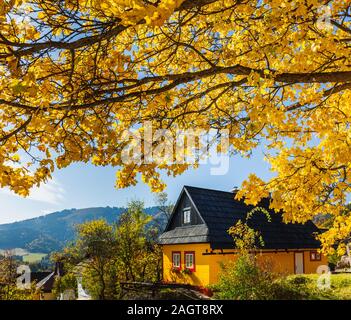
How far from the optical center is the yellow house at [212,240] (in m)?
21.1

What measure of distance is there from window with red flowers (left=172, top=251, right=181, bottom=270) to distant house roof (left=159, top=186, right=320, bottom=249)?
79cm

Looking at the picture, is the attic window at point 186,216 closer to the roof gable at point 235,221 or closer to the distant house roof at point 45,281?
the roof gable at point 235,221

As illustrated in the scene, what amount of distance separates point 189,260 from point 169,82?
1806cm

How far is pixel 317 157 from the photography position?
688 centimetres

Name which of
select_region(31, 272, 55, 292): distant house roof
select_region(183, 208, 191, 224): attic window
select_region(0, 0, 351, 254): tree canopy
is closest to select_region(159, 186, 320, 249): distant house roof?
select_region(183, 208, 191, 224): attic window

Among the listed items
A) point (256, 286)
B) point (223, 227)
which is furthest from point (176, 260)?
point (256, 286)

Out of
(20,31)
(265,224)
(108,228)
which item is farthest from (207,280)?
(20,31)

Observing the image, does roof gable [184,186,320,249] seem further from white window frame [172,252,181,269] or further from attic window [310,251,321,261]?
Answer: white window frame [172,252,181,269]

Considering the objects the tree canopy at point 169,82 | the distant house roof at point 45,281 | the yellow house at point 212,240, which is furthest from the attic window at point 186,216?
the distant house roof at point 45,281

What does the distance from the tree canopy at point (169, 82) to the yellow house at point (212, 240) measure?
517 inches

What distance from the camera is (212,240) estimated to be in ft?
68.6

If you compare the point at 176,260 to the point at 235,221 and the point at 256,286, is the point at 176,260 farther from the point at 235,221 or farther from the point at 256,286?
the point at 256,286
